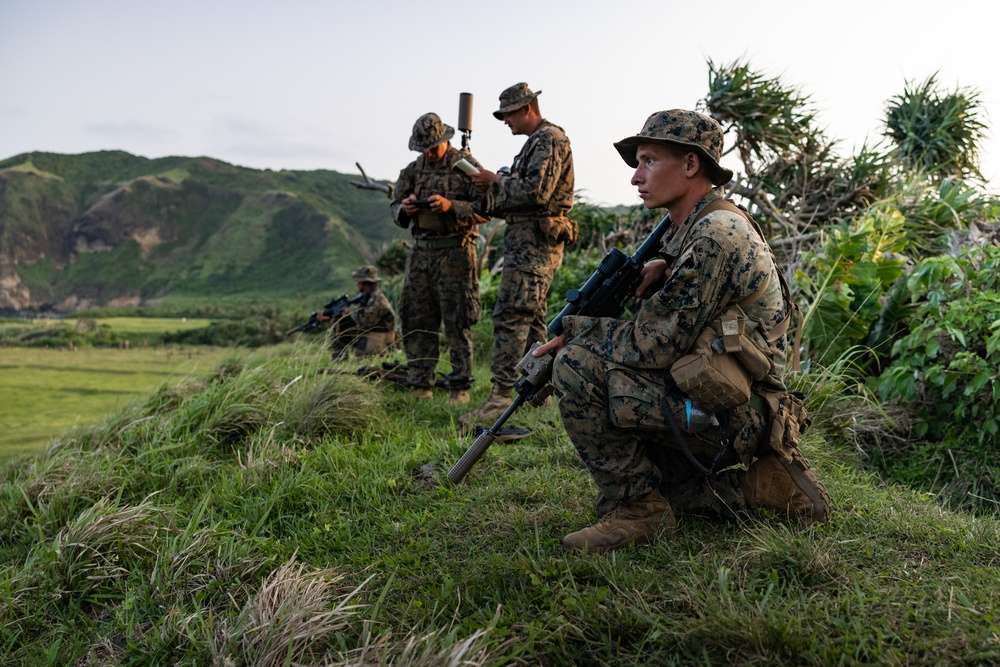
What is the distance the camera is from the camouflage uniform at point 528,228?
516 centimetres

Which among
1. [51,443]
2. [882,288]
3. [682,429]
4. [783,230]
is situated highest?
[783,230]

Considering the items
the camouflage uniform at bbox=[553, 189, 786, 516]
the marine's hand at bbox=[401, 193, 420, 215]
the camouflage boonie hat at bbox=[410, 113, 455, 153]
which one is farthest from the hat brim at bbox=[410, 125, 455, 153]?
the camouflage uniform at bbox=[553, 189, 786, 516]

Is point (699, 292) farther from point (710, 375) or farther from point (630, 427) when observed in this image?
point (630, 427)

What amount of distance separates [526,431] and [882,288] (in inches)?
138

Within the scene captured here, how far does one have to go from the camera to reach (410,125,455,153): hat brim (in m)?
6.01

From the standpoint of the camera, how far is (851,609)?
2.14 m

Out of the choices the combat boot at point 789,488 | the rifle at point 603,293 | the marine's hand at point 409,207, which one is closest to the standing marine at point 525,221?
the marine's hand at point 409,207

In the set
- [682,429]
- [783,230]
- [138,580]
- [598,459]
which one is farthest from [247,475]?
[783,230]

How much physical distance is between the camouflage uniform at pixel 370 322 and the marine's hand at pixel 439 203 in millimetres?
2601

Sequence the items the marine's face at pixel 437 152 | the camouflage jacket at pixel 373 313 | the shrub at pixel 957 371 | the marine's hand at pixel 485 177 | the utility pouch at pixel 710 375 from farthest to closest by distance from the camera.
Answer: the camouflage jacket at pixel 373 313 → the marine's face at pixel 437 152 → the marine's hand at pixel 485 177 → the shrub at pixel 957 371 → the utility pouch at pixel 710 375

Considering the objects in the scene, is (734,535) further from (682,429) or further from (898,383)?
(898,383)

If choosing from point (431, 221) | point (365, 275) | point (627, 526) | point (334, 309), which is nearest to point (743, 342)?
point (627, 526)

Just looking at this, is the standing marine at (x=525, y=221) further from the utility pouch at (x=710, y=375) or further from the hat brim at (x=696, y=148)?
the utility pouch at (x=710, y=375)

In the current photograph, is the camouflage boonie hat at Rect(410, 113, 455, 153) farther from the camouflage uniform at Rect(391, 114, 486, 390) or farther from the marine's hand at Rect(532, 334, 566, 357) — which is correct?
the marine's hand at Rect(532, 334, 566, 357)
